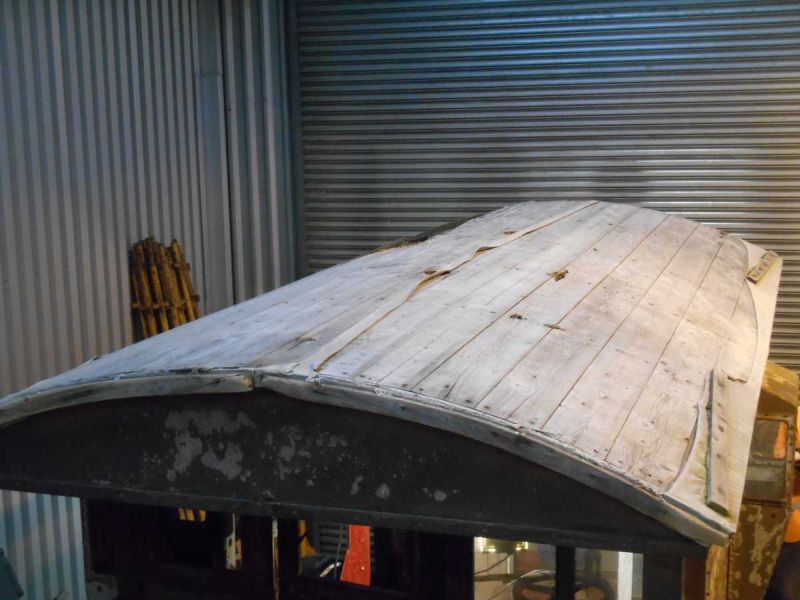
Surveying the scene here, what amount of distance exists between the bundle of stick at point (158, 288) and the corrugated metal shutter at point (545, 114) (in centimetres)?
173

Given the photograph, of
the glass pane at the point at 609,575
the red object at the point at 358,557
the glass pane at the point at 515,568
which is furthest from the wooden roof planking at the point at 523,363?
the red object at the point at 358,557

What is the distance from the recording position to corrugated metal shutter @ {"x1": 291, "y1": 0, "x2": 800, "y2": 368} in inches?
269

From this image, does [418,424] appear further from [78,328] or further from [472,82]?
[472,82]

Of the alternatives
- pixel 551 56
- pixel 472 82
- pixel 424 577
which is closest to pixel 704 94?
pixel 551 56

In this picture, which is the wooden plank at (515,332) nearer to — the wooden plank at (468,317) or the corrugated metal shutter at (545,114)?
the wooden plank at (468,317)

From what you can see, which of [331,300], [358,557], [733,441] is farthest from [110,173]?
[733,441]

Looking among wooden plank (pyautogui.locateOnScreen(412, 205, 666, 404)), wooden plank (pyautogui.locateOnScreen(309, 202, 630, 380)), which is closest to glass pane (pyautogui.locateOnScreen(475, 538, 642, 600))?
wooden plank (pyautogui.locateOnScreen(412, 205, 666, 404))

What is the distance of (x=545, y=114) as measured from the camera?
713cm

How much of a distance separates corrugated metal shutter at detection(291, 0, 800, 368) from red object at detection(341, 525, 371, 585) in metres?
2.44

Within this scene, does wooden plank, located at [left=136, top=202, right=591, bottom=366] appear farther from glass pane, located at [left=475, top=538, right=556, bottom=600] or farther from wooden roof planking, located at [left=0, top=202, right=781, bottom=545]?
glass pane, located at [left=475, top=538, right=556, bottom=600]

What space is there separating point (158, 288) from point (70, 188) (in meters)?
1.05

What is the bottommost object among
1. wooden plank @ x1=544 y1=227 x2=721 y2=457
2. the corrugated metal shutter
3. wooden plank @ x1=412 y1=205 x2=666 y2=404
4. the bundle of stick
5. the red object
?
Answer: the red object

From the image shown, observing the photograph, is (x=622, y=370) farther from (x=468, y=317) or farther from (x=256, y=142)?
(x=256, y=142)

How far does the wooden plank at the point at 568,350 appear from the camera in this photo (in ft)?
6.37
